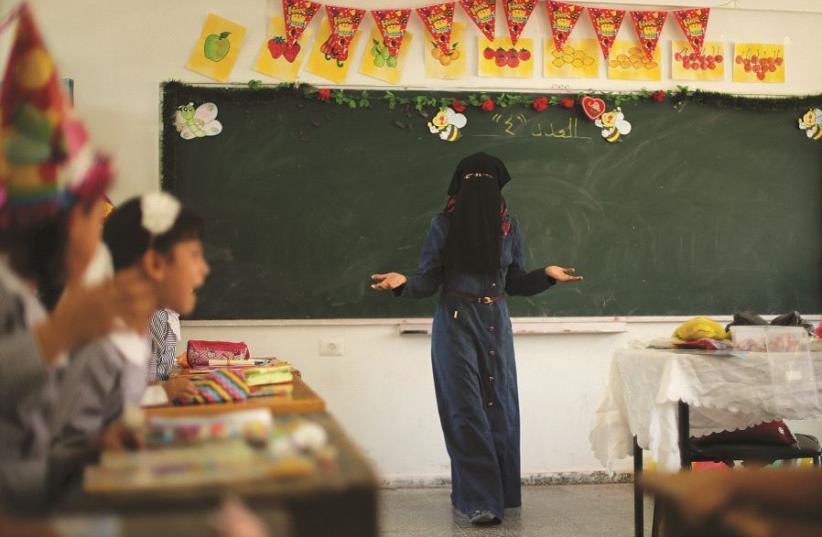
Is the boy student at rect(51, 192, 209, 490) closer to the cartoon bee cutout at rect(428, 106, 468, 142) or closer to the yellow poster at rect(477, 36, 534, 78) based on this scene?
the cartoon bee cutout at rect(428, 106, 468, 142)

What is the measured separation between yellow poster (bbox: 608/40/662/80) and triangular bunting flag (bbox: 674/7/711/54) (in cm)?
25

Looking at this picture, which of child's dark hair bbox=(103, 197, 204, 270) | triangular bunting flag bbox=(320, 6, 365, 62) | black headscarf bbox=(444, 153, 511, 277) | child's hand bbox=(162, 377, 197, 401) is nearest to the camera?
child's dark hair bbox=(103, 197, 204, 270)

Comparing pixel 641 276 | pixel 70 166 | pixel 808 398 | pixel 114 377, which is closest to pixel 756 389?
pixel 808 398

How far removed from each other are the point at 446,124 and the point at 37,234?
3810 millimetres

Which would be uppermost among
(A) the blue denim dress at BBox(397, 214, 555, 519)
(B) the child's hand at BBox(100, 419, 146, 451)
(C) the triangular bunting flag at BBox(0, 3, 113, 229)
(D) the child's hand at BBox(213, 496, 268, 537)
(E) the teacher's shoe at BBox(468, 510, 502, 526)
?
(C) the triangular bunting flag at BBox(0, 3, 113, 229)

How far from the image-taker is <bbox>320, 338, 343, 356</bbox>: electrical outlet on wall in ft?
16.0

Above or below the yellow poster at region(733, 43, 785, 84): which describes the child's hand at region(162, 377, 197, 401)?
below

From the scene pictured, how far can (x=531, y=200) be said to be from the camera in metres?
5.08

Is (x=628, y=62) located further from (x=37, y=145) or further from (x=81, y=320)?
(x=81, y=320)

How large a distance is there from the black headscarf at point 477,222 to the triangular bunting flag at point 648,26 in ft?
5.17

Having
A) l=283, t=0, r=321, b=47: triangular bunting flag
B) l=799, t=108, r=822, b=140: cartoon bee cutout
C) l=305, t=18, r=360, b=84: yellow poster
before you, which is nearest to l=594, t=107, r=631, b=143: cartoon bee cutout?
l=799, t=108, r=822, b=140: cartoon bee cutout

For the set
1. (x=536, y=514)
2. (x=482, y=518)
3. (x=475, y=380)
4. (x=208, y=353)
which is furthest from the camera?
(x=536, y=514)

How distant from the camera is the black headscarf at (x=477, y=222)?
4.07 metres

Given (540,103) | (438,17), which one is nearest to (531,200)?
(540,103)
